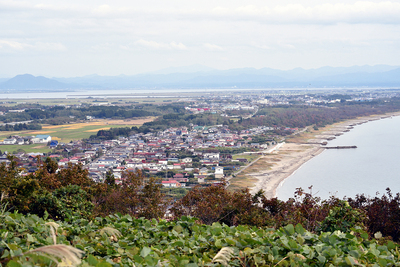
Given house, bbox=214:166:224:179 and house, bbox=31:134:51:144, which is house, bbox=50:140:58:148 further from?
house, bbox=214:166:224:179

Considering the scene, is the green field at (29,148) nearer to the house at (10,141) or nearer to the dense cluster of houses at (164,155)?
the dense cluster of houses at (164,155)

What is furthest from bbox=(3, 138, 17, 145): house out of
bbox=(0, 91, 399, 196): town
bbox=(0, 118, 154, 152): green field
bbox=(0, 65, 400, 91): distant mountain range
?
bbox=(0, 65, 400, 91): distant mountain range

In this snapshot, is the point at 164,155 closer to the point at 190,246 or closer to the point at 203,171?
the point at 203,171

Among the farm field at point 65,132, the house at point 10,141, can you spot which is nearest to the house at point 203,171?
the farm field at point 65,132

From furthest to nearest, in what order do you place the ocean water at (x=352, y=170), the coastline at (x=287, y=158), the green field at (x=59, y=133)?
the green field at (x=59, y=133), the coastline at (x=287, y=158), the ocean water at (x=352, y=170)

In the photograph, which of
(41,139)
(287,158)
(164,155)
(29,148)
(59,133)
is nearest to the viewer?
(287,158)

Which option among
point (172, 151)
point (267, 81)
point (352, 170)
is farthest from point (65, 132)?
point (267, 81)
